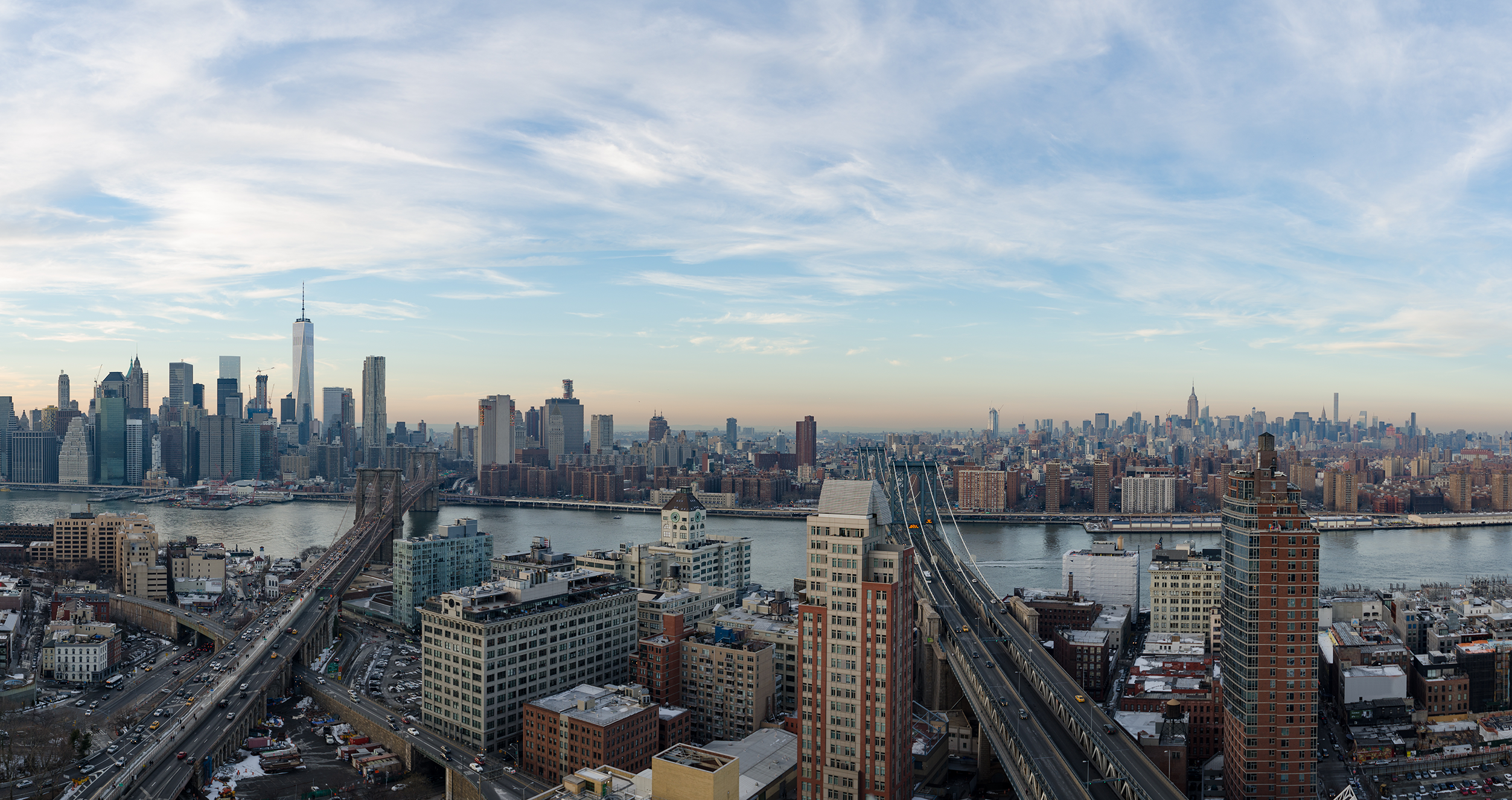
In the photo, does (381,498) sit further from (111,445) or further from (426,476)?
(111,445)

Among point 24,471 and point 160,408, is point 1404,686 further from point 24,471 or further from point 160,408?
point 160,408

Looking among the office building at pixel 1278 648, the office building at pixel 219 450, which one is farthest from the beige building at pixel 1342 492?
the office building at pixel 219 450

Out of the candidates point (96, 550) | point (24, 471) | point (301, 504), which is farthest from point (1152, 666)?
point (24, 471)

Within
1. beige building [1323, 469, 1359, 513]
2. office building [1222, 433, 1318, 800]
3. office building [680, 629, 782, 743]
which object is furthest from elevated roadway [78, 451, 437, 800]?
beige building [1323, 469, 1359, 513]

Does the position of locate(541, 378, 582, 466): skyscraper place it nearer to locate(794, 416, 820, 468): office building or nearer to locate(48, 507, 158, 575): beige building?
locate(794, 416, 820, 468): office building

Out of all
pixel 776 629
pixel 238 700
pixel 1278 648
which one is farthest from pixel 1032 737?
pixel 238 700

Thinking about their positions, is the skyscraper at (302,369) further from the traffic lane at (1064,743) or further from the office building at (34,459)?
the traffic lane at (1064,743)
